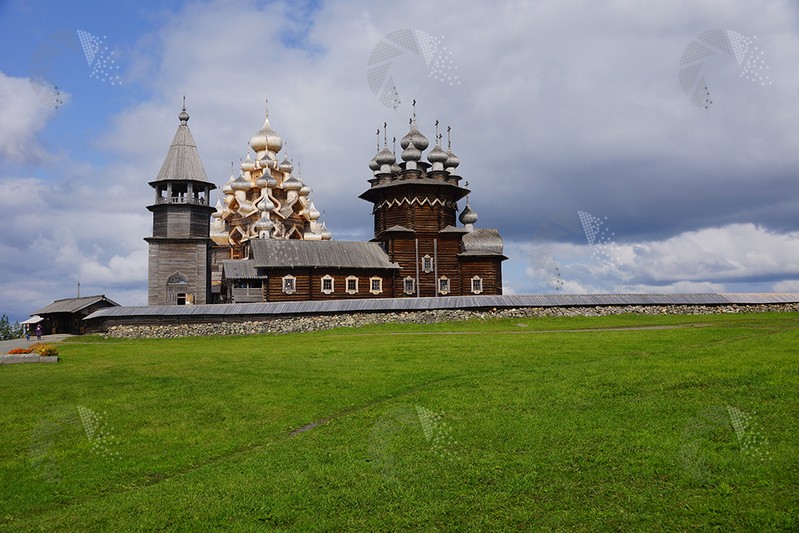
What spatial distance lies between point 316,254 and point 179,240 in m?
9.83

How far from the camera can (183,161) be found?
4562 cm

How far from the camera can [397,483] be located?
945 cm

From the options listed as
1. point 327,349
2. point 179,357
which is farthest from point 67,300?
point 327,349

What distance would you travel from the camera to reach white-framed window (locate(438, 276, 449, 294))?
46.8 metres

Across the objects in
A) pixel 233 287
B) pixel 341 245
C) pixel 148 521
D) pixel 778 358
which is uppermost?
pixel 341 245

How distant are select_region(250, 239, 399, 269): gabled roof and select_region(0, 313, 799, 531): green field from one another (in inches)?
851

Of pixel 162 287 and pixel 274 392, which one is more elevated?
pixel 162 287

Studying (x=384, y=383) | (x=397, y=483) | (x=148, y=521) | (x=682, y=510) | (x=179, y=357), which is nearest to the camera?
(x=682, y=510)

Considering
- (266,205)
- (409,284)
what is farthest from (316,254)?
(266,205)

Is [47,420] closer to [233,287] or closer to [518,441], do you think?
[518,441]

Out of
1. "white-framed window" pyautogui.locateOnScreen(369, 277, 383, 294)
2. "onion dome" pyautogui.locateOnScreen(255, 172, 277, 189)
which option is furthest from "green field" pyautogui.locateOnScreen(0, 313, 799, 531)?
"onion dome" pyautogui.locateOnScreen(255, 172, 277, 189)

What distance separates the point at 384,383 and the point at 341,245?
29127 millimetres

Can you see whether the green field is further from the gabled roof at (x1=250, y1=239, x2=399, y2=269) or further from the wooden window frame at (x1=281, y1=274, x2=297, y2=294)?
the gabled roof at (x1=250, y1=239, x2=399, y2=269)

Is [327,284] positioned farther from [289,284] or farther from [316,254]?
[289,284]
